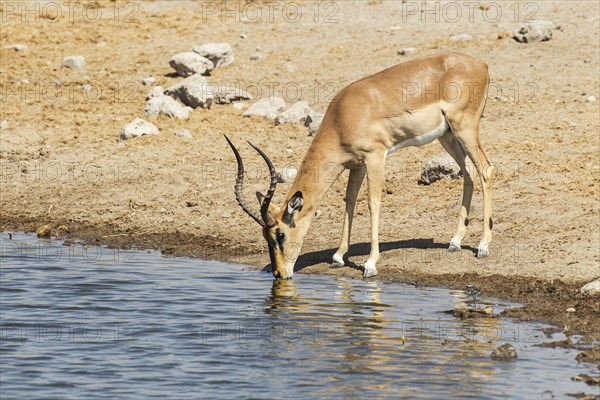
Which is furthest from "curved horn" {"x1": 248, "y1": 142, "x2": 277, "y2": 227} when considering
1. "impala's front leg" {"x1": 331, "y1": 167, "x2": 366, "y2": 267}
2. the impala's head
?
"impala's front leg" {"x1": 331, "y1": 167, "x2": 366, "y2": 267}

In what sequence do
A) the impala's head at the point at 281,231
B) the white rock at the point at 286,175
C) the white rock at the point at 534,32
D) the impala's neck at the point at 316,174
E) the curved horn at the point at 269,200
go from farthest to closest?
the white rock at the point at 534,32
the white rock at the point at 286,175
the impala's neck at the point at 316,174
the impala's head at the point at 281,231
the curved horn at the point at 269,200

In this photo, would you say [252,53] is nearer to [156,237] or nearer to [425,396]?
[156,237]

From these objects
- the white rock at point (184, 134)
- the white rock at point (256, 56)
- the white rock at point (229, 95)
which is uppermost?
the white rock at point (256, 56)

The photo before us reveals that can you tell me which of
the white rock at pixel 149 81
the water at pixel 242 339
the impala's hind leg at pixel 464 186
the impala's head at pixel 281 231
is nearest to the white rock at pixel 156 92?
the white rock at pixel 149 81

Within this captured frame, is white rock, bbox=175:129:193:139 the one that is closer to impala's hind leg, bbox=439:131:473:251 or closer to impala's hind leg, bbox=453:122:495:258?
impala's hind leg, bbox=439:131:473:251

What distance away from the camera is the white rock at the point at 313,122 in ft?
57.8

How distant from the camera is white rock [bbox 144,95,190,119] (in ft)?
61.7

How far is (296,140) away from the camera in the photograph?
1766cm

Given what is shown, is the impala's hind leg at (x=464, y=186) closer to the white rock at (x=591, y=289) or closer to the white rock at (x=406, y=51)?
the white rock at (x=591, y=289)

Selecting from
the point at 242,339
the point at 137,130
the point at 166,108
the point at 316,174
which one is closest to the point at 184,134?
the point at 137,130

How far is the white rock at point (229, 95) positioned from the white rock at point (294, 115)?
4.48 feet

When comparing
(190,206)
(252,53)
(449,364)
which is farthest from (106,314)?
(252,53)

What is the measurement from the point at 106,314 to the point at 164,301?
0.76m

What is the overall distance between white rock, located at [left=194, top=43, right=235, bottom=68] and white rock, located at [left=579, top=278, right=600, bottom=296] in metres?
11.4
